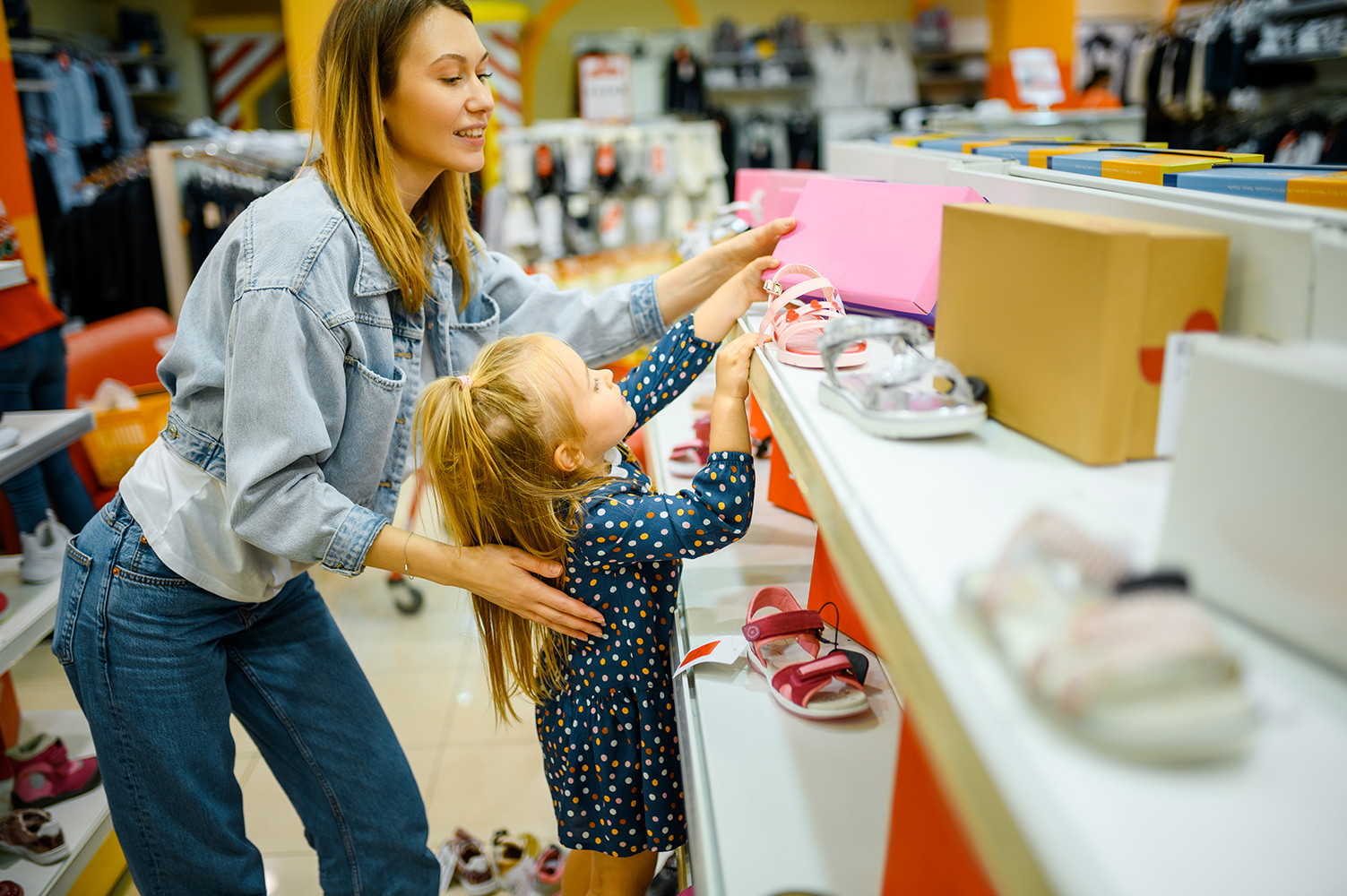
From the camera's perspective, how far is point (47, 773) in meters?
2.21

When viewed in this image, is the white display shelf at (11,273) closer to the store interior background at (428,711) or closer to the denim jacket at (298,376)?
the store interior background at (428,711)

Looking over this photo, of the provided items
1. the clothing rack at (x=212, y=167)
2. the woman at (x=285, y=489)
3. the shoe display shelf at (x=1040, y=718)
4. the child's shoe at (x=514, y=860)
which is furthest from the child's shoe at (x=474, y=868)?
the clothing rack at (x=212, y=167)

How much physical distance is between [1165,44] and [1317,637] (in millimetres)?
7952

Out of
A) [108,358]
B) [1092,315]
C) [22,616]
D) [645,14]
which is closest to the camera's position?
[1092,315]

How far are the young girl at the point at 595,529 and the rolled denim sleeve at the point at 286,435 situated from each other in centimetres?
15

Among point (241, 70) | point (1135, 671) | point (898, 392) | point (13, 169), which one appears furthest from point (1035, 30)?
point (1135, 671)

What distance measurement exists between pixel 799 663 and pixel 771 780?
23 centimetres

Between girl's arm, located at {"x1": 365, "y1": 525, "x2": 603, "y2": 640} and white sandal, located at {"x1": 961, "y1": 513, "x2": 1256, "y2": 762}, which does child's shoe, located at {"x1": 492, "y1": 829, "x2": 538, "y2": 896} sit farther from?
white sandal, located at {"x1": 961, "y1": 513, "x2": 1256, "y2": 762}

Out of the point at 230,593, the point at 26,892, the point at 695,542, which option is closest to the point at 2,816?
the point at 26,892

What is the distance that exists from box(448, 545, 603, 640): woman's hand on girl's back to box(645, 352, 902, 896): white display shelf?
0.21 m

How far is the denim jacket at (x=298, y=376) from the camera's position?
1.24 m

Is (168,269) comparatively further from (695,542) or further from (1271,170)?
(1271,170)

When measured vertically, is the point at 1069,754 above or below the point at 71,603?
above

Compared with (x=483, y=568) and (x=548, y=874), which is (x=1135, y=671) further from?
(x=548, y=874)
